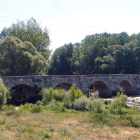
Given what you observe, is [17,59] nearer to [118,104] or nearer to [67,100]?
[67,100]

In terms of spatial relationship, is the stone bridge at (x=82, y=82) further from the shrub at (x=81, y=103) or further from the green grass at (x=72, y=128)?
the green grass at (x=72, y=128)

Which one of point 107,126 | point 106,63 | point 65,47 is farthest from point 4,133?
point 65,47

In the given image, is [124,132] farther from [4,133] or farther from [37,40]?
[37,40]

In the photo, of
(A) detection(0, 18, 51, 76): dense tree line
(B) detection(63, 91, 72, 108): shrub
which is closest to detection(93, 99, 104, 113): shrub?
(B) detection(63, 91, 72, 108): shrub

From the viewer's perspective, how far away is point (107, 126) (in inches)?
398

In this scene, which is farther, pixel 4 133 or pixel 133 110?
pixel 133 110

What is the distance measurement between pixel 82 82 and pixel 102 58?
1595cm

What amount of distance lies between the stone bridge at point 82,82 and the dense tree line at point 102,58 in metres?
7.16

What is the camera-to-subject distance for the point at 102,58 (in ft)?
126

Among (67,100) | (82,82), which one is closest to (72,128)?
(67,100)

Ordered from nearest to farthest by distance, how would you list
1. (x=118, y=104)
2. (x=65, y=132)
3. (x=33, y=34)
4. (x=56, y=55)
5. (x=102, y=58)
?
(x=65, y=132)
(x=118, y=104)
(x=33, y=34)
(x=102, y=58)
(x=56, y=55)

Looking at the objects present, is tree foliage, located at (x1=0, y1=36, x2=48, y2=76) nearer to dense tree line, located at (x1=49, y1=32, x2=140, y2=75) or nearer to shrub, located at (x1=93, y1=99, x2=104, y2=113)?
shrub, located at (x1=93, y1=99, x2=104, y2=113)

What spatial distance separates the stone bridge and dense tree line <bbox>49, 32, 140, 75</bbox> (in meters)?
7.16

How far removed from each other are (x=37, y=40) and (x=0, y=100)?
19.6 metres
